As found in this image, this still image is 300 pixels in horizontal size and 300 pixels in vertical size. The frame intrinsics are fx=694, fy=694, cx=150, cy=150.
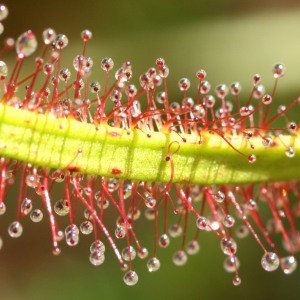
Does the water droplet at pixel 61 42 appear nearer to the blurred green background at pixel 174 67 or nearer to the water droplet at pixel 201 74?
the water droplet at pixel 201 74

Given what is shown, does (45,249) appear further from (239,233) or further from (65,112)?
(65,112)

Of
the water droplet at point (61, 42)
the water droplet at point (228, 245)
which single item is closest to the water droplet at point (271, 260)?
the water droplet at point (228, 245)

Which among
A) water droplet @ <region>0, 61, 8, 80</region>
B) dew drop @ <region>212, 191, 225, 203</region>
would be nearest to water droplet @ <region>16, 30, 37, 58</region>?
water droplet @ <region>0, 61, 8, 80</region>

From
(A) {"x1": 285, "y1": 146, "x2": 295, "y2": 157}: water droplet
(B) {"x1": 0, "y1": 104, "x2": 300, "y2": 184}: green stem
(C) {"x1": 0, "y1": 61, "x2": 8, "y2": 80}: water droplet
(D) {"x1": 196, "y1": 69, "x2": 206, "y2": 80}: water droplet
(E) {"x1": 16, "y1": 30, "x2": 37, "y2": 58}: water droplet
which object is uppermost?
(E) {"x1": 16, "y1": 30, "x2": 37, "y2": 58}: water droplet

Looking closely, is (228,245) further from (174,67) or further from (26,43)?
(174,67)

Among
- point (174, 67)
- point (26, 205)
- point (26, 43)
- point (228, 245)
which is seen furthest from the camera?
point (174, 67)

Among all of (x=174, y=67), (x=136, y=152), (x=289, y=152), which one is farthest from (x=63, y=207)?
(x=174, y=67)

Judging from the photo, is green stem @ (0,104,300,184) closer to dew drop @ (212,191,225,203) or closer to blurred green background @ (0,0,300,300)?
dew drop @ (212,191,225,203)
